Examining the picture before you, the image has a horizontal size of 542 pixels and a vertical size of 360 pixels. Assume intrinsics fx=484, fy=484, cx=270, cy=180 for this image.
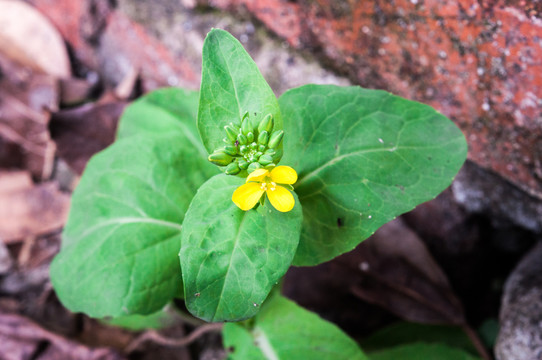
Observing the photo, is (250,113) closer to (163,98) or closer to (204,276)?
(204,276)

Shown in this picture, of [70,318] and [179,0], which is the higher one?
[179,0]

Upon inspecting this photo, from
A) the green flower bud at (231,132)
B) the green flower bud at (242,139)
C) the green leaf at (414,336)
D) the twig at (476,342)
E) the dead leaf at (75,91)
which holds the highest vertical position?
the green flower bud at (231,132)

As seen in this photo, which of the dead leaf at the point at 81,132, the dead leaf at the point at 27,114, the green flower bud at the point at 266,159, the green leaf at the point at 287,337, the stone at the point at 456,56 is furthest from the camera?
the dead leaf at the point at 27,114

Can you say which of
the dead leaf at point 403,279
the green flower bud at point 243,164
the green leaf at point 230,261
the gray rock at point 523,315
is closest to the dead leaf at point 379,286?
the dead leaf at point 403,279

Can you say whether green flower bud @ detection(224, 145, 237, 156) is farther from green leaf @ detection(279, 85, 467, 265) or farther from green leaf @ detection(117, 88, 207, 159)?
green leaf @ detection(117, 88, 207, 159)

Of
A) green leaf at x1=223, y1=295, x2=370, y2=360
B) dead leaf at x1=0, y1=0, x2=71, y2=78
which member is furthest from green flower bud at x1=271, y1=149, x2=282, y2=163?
dead leaf at x1=0, y1=0, x2=71, y2=78

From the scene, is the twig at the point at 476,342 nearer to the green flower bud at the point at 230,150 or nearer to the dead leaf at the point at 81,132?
the green flower bud at the point at 230,150

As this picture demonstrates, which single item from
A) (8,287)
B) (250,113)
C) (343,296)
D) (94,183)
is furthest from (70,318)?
(250,113)
